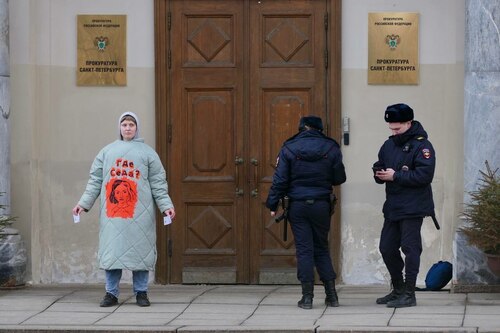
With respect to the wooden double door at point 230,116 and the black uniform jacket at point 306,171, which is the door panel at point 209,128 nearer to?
the wooden double door at point 230,116

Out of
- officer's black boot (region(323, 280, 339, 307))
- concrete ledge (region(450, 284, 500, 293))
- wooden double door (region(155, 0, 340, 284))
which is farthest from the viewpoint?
wooden double door (region(155, 0, 340, 284))

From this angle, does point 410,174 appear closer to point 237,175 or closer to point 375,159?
point 375,159

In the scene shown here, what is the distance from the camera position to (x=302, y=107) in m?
12.8

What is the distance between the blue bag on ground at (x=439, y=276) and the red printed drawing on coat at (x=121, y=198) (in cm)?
306

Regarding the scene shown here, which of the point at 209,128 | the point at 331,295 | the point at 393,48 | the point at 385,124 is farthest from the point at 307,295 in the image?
the point at 393,48

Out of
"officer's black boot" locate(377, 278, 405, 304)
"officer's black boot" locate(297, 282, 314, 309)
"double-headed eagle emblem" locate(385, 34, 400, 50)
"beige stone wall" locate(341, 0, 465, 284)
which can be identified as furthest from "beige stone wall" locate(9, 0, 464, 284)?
"officer's black boot" locate(297, 282, 314, 309)

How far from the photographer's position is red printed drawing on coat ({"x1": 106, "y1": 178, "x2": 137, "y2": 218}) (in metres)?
11.2

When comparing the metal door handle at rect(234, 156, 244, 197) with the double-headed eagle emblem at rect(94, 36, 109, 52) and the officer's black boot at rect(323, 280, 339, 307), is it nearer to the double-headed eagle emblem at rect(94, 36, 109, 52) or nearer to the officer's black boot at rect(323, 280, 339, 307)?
the double-headed eagle emblem at rect(94, 36, 109, 52)

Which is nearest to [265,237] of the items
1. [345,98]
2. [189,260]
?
[189,260]

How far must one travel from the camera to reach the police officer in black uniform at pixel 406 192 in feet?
35.4

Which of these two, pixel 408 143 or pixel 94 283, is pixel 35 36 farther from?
pixel 408 143

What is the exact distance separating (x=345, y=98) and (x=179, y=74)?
1733 mm

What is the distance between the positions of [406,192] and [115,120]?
11.7 feet

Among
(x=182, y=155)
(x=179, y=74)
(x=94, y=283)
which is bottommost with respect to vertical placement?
(x=94, y=283)
